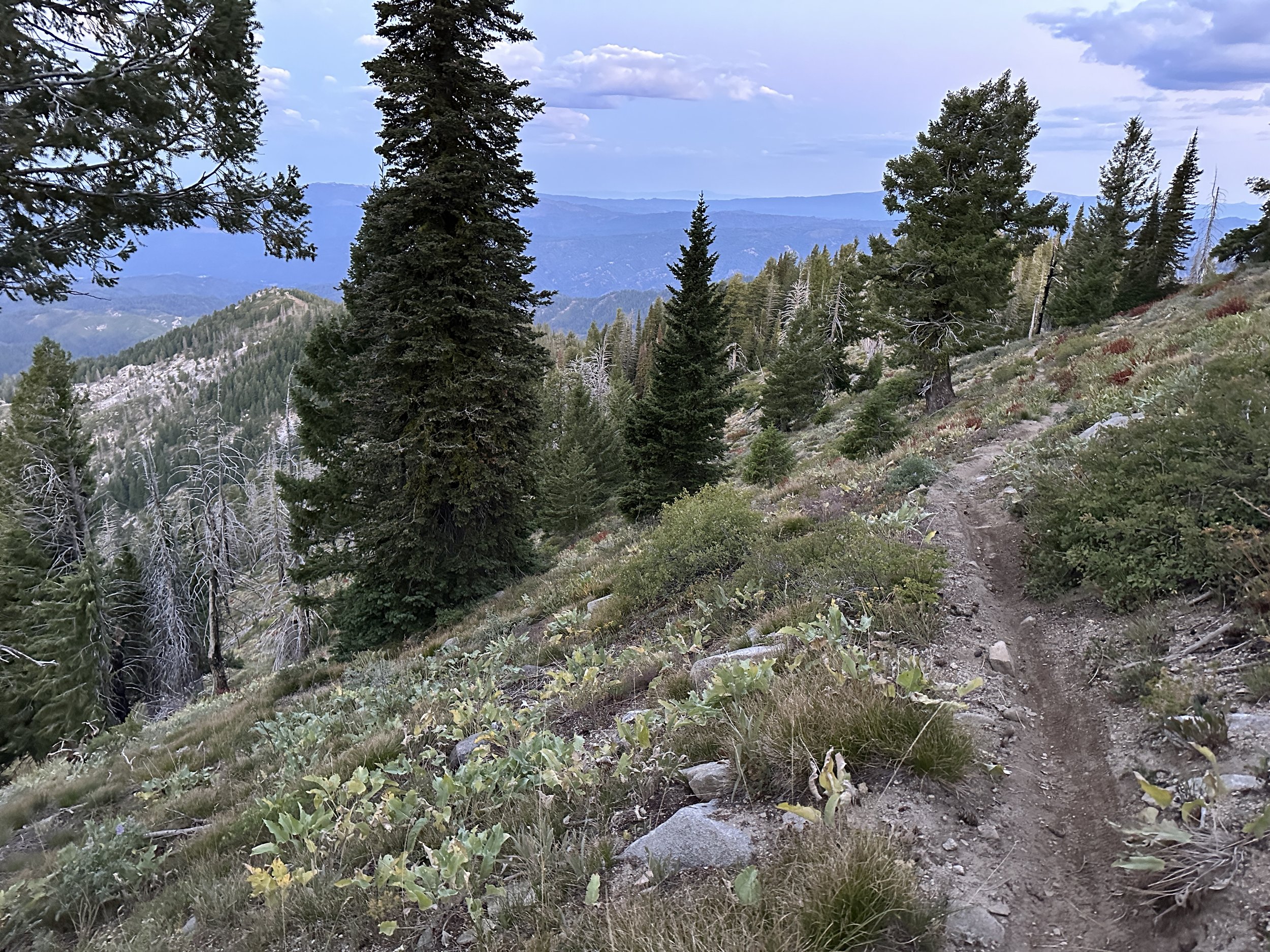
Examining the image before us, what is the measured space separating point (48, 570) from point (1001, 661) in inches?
1367

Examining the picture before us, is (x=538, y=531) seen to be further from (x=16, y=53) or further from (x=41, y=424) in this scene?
(x=16, y=53)

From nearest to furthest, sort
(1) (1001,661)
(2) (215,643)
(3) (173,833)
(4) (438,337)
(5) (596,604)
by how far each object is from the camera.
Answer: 1. (1) (1001,661)
2. (3) (173,833)
3. (5) (596,604)
4. (4) (438,337)
5. (2) (215,643)

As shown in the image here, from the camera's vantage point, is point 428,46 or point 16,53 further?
point 428,46

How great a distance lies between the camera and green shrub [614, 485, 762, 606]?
8.88m

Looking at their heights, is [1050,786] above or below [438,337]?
below

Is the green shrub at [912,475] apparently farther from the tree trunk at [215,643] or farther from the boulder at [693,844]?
the tree trunk at [215,643]

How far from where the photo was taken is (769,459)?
73.6 feet

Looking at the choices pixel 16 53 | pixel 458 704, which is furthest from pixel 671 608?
pixel 16 53

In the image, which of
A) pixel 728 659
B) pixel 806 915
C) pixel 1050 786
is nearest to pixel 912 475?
pixel 728 659

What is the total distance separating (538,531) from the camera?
134 feet

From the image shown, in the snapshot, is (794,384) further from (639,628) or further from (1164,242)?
(639,628)

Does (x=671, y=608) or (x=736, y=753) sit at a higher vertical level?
(x=736, y=753)

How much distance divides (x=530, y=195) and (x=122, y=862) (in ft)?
46.4

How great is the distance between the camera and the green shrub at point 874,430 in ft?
60.4
